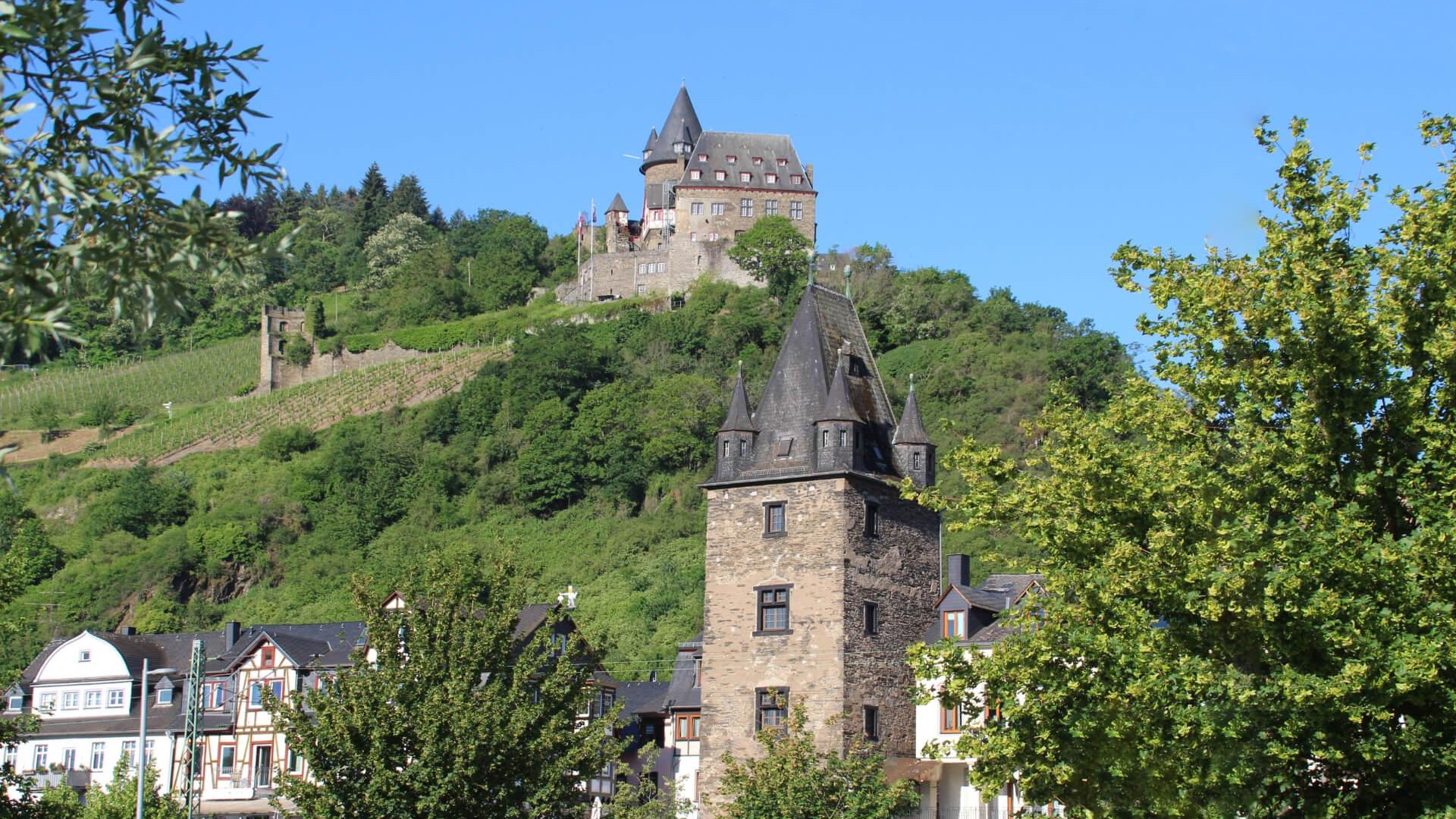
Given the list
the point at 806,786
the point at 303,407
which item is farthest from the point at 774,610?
the point at 303,407

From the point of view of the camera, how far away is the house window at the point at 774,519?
36.1 metres

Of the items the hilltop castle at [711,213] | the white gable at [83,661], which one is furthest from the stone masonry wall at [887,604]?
the hilltop castle at [711,213]

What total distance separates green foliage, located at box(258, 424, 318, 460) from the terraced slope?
8.15ft

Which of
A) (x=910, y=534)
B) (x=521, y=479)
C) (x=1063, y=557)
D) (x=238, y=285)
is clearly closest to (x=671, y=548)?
(x=521, y=479)

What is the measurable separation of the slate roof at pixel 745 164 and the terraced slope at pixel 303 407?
15.0 meters

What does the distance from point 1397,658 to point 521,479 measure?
67.5 meters

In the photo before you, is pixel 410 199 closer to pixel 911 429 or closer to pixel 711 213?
pixel 711 213

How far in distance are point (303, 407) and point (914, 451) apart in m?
69.8

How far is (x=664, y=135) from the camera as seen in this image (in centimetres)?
11075

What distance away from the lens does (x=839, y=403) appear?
120ft

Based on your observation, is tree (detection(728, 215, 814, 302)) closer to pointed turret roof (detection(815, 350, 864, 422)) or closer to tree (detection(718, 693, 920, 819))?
pointed turret roof (detection(815, 350, 864, 422))

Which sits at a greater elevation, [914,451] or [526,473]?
[526,473]

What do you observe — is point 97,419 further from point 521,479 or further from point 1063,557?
point 1063,557

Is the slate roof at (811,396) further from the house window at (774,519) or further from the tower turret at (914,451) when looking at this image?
the house window at (774,519)
